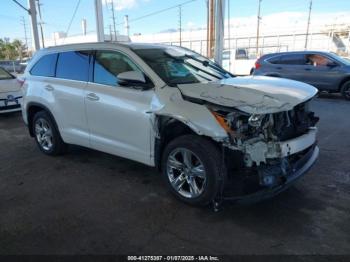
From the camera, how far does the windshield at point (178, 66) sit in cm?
409

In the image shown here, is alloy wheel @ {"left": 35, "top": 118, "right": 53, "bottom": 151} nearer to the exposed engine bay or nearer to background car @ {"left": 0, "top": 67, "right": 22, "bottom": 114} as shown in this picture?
the exposed engine bay

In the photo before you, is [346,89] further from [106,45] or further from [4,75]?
[4,75]

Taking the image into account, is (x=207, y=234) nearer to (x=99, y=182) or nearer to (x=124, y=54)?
(x=99, y=182)

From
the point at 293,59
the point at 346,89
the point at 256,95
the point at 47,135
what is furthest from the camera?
the point at 293,59

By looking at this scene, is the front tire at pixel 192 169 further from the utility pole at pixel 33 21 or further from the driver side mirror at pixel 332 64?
the utility pole at pixel 33 21

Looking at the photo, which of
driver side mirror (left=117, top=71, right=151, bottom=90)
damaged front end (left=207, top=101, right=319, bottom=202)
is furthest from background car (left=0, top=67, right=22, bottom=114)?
damaged front end (left=207, top=101, right=319, bottom=202)

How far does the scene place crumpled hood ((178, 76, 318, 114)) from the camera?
316 cm

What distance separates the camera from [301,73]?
11867 millimetres

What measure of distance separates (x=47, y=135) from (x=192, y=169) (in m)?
3.13

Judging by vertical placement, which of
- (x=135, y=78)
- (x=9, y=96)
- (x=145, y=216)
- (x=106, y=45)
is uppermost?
(x=106, y=45)

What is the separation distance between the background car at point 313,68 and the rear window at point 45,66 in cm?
915

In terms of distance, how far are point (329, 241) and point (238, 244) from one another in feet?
2.77

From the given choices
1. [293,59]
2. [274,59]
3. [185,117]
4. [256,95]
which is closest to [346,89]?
[293,59]

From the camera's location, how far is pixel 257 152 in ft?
10.3
